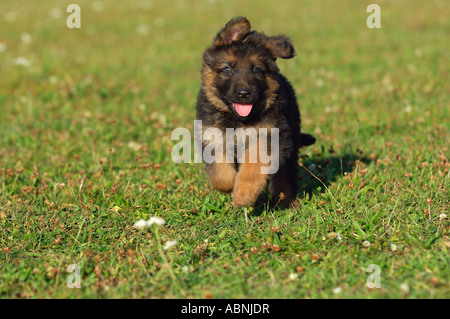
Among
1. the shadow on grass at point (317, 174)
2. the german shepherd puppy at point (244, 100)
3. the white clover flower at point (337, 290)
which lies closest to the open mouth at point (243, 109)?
the german shepherd puppy at point (244, 100)

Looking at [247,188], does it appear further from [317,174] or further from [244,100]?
[317,174]

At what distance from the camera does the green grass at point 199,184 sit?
3.26 m

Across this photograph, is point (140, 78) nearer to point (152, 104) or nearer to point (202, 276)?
point (152, 104)

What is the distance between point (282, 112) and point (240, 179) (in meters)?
0.63

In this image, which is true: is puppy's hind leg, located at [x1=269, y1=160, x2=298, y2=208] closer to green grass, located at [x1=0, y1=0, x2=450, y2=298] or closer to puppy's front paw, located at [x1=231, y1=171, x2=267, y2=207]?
green grass, located at [x1=0, y1=0, x2=450, y2=298]

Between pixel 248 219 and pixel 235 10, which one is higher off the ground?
pixel 235 10

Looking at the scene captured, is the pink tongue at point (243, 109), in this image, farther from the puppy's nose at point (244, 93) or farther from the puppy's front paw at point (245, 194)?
the puppy's front paw at point (245, 194)

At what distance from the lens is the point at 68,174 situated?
15.6ft

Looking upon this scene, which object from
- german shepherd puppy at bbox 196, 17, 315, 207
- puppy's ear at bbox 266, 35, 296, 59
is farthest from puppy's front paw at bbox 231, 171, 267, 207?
puppy's ear at bbox 266, 35, 296, 59

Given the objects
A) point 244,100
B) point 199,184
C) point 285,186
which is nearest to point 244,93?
point 244,100

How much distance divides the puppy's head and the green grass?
78cm

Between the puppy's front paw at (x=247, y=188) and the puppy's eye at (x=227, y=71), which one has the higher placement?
the puppy's eye at (x=227, y=71)

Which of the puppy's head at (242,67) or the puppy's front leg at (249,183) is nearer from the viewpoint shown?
the puppy's front leg at (249,183)
